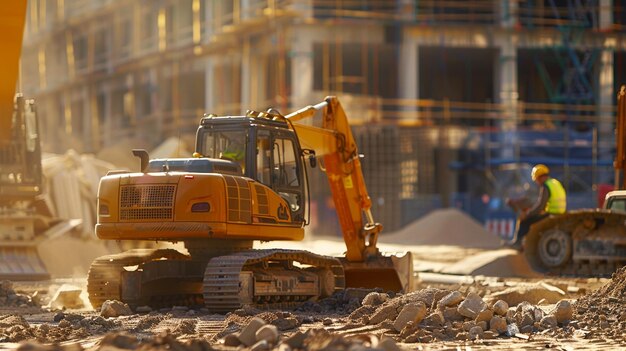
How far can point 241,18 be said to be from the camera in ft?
148

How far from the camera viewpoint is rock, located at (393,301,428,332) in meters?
12.2

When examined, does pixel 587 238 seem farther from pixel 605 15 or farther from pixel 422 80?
pixel 422 80

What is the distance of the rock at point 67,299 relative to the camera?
17891mm

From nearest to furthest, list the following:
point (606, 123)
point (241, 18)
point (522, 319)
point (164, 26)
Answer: point (522, 319), point (606, 123), point (241, 18), point (164, 26)

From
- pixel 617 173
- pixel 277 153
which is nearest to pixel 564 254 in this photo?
pixel 617 173

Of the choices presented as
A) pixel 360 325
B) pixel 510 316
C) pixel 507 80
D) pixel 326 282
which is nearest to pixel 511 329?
pixel 510 316

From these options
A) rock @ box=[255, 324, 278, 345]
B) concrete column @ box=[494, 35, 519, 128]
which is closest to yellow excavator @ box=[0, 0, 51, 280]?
rock @ box=[255, 324, 278, 345]

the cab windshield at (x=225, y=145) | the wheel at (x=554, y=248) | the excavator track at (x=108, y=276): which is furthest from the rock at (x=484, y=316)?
the wheel at (x=554, y=248)

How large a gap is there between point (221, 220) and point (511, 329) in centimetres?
380

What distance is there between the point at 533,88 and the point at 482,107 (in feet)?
18.8

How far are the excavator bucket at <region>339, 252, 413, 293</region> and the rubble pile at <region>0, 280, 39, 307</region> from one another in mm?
4275

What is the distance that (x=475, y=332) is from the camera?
1204 centimetres

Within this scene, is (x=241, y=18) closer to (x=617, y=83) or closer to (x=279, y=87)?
(x=279, y=87)

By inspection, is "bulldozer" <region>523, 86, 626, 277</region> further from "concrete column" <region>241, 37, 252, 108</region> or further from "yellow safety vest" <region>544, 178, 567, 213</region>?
"concrete column" <region>241, 37, 252, 108</region>
